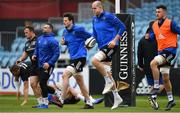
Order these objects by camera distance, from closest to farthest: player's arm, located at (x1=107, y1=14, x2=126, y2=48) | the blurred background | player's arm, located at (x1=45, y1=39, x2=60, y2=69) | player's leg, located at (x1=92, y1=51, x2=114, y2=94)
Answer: player's leg, located at (x1=92, y1=51, x2=114, y2=94), player's arm, located at (x1=107, y1=14, x2=126, y2=48), player's arm, located at (x1=45, y1=39, x2=60, y2=69), the blurred background

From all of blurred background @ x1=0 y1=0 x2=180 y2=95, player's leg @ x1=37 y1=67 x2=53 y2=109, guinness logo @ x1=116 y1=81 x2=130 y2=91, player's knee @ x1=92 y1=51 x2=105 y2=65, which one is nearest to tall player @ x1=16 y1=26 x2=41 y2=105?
player's leg @ x1=37 y1=67 x2=53 y2=109

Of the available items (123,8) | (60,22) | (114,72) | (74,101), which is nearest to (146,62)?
(74,101)

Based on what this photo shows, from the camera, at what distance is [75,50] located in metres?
15.3

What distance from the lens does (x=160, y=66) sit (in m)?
14.6

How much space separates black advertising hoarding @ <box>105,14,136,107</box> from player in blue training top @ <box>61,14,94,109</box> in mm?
682

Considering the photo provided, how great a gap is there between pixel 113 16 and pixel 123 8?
1665cm

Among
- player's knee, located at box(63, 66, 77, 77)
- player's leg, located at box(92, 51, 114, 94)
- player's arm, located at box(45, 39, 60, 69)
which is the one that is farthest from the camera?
player's arm, located at box(45, 39, 60, 69)

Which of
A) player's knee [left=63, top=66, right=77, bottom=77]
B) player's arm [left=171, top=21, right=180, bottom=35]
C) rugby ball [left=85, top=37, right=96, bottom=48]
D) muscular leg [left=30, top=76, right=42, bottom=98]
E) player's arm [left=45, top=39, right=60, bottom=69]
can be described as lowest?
muscular leg [left=30, top=76, right=42, bottom=98]

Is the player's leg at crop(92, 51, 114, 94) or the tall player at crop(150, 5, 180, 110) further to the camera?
the tall player at crop(150, 5, 180, 110)

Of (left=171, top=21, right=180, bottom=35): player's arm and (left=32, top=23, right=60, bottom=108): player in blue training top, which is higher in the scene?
(left=171, top=21, right=180, bottom=35): player's arm

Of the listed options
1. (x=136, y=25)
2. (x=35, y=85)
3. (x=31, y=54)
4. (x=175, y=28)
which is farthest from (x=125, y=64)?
(x=136, y=25)

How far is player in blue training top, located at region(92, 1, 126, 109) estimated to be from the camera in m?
14.1

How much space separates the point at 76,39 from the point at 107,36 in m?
1.07

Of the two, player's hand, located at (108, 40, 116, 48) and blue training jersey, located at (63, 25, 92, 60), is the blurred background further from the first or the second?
player's hand, located at (108, 40, 116, 48)
